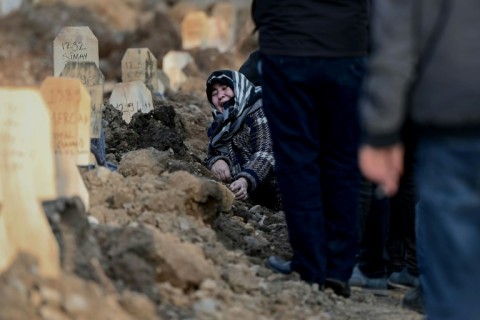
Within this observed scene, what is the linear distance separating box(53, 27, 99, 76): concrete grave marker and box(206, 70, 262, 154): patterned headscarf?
896 millimetres

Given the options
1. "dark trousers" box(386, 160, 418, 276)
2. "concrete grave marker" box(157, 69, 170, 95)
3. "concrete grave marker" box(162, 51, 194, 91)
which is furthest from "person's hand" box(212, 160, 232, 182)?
"concrete grave marker" box(162, 51, 194, 91)

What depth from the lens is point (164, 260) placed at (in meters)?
4.89

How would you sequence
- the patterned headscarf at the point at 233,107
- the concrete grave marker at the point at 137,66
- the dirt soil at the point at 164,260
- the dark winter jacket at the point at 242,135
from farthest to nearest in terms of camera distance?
1. the concrete grave marker at the point at 137,66
2. the patterned headscarf at the point at 233,107
3. the dark winter jacket at the point at 242,135
4. the dirt soil at the point at 164,260

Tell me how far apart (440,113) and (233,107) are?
171 inches

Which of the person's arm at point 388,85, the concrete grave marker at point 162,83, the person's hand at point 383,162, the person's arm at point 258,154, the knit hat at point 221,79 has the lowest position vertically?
the concrete grave marker at point 162,83

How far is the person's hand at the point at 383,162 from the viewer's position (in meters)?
3.63

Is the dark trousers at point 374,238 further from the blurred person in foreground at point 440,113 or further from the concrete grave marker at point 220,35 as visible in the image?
the concrete grave marker at point 220,35

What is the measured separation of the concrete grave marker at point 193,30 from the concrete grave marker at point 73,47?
11.1m

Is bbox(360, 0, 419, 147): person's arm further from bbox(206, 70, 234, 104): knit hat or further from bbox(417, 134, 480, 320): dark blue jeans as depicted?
bbox(206, 70, 234, 104): knit hat

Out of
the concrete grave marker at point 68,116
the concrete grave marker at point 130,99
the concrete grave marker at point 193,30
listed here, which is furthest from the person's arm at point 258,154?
the concrete grave marker at point 193,30

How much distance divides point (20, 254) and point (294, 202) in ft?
4.95

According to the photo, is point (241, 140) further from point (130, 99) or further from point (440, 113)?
point (440, 113)

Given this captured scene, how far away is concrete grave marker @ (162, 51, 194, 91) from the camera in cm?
1566

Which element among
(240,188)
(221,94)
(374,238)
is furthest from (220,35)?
(374,238)
